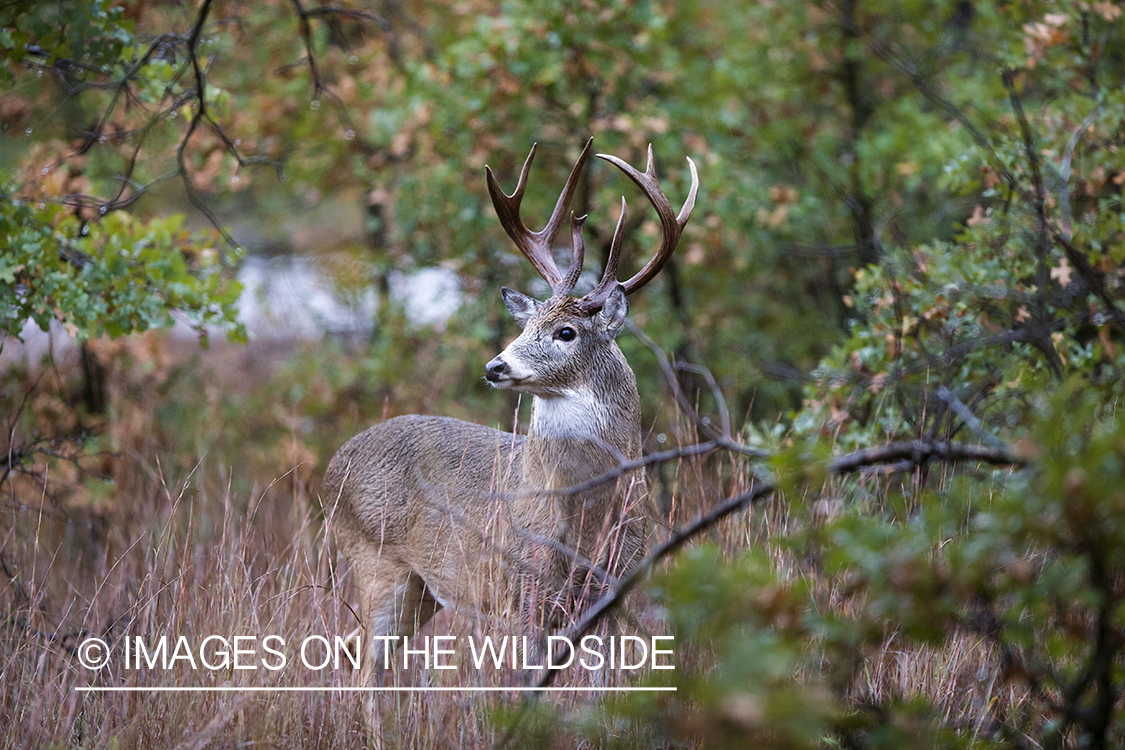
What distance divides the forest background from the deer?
10.8 inches

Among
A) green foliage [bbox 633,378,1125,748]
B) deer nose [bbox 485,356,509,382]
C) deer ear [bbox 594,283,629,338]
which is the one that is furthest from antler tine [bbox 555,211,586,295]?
green foliage [bbox 633,378,1125,748]

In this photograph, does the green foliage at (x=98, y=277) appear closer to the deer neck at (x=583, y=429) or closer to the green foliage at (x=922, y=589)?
the deer neck at (x=583, y=429)

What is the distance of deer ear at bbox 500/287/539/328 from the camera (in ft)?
15.6

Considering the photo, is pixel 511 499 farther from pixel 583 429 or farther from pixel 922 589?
pixel 922 589

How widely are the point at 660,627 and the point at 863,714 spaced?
102 cm

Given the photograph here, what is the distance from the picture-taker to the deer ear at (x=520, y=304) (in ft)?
15.6

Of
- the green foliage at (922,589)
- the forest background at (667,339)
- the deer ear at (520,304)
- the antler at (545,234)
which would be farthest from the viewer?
the deer ear at (520,304)

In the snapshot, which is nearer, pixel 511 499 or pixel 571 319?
pixel 511 499

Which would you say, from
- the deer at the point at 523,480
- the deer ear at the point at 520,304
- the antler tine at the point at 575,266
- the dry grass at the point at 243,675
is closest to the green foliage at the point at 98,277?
the dry grass at the point at 243,675

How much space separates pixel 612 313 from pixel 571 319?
0.19 meters

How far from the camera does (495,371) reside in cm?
404

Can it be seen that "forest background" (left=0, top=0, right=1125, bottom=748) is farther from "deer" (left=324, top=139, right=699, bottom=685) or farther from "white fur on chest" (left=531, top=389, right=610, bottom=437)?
"white fur on chest" (left=531, top=389, right=610, bottom=437)

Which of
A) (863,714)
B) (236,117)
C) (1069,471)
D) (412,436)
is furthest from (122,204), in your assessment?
(236,117)

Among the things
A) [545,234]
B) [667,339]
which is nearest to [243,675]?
[545,234]
